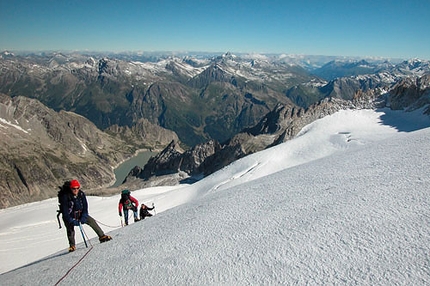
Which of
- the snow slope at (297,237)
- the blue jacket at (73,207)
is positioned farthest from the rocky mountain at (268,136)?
the blue jacket at (73,207)

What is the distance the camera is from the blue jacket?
13133 mm

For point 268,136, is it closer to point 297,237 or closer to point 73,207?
point 73,207

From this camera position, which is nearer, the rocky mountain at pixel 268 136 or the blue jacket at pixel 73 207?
the blue jacket at pixel 73 207

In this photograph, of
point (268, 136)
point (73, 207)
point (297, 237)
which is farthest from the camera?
point (268, 136)

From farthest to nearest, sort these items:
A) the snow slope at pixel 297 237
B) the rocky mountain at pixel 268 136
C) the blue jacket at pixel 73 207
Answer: the rocky mountain at pixel 268 136, the blue jacket at pixel 73 207, the snow slope at pixel 297 237

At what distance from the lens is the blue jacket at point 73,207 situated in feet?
43.1

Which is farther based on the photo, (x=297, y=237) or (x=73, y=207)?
(x=73, y=207)

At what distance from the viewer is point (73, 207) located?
1342cm

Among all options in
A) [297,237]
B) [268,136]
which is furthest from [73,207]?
[268,136]

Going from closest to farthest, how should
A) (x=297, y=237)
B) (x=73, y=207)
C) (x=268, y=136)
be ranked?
(x=297, y=237)
(x=73, y=207)
(x=268, y=136)

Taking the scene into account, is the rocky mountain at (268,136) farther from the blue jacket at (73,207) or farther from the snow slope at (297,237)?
the blue jacket at (73,207)

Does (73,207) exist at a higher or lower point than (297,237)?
lower

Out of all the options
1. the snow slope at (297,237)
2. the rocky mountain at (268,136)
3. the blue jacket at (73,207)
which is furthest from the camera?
the rocky mountain at (268,136)

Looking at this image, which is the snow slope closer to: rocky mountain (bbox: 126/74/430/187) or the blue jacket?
the blue jacket
